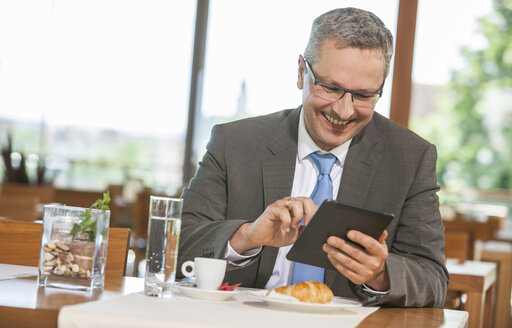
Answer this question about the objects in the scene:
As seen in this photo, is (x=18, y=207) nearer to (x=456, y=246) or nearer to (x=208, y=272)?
(x=456, y=246)

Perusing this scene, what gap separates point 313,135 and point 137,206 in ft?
11.3

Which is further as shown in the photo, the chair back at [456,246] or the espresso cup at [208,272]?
the chair back at [456,246]

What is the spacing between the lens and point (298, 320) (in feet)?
3.59

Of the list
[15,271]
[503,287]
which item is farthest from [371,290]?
[503,287]

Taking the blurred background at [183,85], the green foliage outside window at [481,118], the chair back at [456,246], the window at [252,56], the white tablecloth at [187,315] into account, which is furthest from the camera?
the green foliage outside window at [481,118]

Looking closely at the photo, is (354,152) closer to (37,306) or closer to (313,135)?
(313,135)

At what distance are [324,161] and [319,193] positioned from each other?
3.9 inches

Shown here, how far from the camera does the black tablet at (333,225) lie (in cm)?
121

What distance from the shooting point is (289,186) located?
1788 millimetres

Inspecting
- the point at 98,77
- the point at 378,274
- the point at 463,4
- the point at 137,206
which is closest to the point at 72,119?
the point at 98,77

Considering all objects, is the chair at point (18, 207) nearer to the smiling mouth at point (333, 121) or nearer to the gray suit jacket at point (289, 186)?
the gray suit jacket at point (289, 186)

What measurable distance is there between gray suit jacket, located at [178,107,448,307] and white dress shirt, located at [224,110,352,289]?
27mm

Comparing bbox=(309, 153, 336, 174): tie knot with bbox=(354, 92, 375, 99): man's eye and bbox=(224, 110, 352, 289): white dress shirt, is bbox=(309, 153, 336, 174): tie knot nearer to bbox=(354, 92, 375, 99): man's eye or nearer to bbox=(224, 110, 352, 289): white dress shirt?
bbox=(224, 110, 352, 289): white dress shirt

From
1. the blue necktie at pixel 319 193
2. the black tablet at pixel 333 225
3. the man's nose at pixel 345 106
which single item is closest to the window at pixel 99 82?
the blue necktie at pixel 319 193
